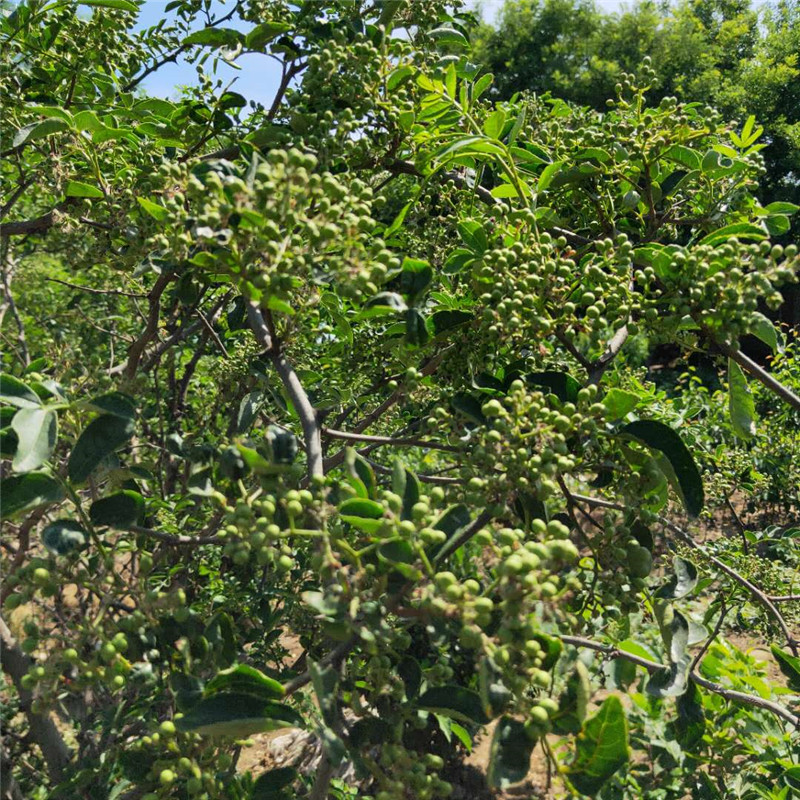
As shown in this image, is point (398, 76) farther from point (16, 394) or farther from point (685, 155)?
point (16, 394)

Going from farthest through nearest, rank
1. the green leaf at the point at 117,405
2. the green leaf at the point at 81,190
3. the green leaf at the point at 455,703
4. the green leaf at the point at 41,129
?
1. the green leaf at the point at 81,190
2. the green leaf at the point at 41,129
3. the green leaf at the point at 117,405
4. the green leaf at the point at 455,703

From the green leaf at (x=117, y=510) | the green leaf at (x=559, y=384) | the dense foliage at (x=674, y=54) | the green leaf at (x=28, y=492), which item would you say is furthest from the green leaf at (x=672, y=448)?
the dense foliage at (x=674, y=54)

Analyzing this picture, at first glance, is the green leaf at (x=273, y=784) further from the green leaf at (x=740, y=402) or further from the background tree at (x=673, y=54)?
the background tree at (x=673, y=54)

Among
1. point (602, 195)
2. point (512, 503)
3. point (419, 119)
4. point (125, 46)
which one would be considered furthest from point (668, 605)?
point (125, 46)

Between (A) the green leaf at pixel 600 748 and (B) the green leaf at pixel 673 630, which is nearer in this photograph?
(A) the green leaf at pixel 600 748

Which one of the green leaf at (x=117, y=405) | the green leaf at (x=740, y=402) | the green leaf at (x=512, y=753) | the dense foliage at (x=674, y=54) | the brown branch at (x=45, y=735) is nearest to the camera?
the green leaf at (x=512, y=753)

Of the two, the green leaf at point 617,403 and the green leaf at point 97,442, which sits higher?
the green leaf at point 617,403

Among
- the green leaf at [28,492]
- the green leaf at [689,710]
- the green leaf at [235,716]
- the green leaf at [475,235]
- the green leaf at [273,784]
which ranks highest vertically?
the green leaf at [475,235]

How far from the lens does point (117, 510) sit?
128 cm

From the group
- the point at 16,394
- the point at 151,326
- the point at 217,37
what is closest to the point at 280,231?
the point at 16,394

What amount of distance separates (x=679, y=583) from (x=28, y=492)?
3.83 feet

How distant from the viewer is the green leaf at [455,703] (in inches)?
43.4

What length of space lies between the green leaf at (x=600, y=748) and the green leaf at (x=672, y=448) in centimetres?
39

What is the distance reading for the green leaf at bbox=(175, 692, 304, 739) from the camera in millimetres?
1044
